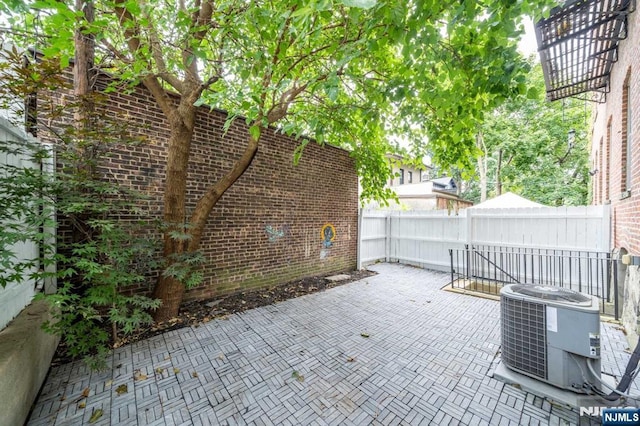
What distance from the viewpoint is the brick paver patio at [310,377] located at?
6.88 ft

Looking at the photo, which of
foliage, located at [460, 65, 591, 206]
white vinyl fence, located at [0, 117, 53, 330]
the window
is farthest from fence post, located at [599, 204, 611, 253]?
foliage, located at [460, 65, 591, 206]

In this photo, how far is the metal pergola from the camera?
3.44 m

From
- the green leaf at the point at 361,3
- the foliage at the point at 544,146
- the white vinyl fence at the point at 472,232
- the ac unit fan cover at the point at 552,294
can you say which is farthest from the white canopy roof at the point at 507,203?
the green leaf at the point at 361,3

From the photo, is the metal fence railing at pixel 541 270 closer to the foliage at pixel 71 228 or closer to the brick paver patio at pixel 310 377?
the brick paver patio at pixel 310 377

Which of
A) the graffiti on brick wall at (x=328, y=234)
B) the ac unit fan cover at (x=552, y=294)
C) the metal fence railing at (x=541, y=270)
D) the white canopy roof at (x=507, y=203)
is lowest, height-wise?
the metal fence railing at (x=541, y=270)

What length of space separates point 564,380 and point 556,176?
16479 millimetres

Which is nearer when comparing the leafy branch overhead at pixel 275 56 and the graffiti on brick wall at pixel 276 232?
the leafy branch overhead at pixel 275 56

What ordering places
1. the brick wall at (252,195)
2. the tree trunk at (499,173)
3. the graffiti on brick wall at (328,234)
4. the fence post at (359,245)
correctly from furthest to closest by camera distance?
the tree trunk at (499,173) < the fence post at (359,245) < the graffiti on brick wall at (328,234) < the brick wall at (252,195)

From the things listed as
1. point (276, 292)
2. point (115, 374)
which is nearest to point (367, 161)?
point (276, 292)

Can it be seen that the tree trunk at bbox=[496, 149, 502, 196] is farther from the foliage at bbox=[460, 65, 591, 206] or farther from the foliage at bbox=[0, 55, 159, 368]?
the foliage at bbox=[0, 55, 159, 368]

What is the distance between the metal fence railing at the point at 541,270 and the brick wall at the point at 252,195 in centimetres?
320

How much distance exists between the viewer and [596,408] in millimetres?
2082

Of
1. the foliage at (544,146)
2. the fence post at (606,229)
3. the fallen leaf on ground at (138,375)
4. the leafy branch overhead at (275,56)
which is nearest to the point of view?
the leafy branch overhead at (275,56)

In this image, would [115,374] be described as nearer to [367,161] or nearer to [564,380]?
[564,380]
